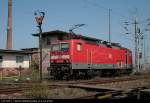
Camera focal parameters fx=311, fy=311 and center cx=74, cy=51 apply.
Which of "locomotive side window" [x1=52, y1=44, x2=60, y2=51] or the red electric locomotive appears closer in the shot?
the red electric locomotive

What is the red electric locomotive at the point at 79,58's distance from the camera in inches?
983

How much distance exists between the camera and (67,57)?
24891mm

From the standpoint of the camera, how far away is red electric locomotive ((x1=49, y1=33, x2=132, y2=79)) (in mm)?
24969

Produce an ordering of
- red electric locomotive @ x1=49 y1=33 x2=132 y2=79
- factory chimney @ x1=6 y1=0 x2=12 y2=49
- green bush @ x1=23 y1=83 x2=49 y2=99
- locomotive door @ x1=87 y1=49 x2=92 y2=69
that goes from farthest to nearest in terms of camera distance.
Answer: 1. factory chimney @ x1=6 y1=0 x2=12 y2=49
2. locomotive door @ x1=87 y1=49 x2=92 y2=69
3. red electric locomotive @ x1=49 y1=33 x2=132 y2=79
4. green bush @ x1=23 y1=83 x2=49 y2=99

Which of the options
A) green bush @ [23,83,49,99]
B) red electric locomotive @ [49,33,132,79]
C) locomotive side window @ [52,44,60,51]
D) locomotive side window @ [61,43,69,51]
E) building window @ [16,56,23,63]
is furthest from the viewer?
building window @ [16,56,23,63]

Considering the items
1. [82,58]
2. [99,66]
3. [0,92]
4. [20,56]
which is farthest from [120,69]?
[0,92]

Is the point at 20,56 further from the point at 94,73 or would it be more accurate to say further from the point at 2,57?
the point at 94,73

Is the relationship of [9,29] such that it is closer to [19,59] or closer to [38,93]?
[19,59]

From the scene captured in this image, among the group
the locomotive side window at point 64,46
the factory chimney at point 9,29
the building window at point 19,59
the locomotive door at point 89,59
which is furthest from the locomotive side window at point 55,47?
the factory chimney at point 9,29

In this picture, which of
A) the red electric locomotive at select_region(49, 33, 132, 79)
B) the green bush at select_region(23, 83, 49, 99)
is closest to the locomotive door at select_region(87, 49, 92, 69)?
the red electric locomotive at select_region(49, 33, 132, 79)

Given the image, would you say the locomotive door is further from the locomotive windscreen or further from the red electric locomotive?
the locomotive windscreen

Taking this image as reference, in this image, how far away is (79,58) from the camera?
25.5 meters

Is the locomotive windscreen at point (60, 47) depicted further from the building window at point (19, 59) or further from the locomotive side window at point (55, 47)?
the building window at point (19, 59)

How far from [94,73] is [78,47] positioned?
3.81 m
